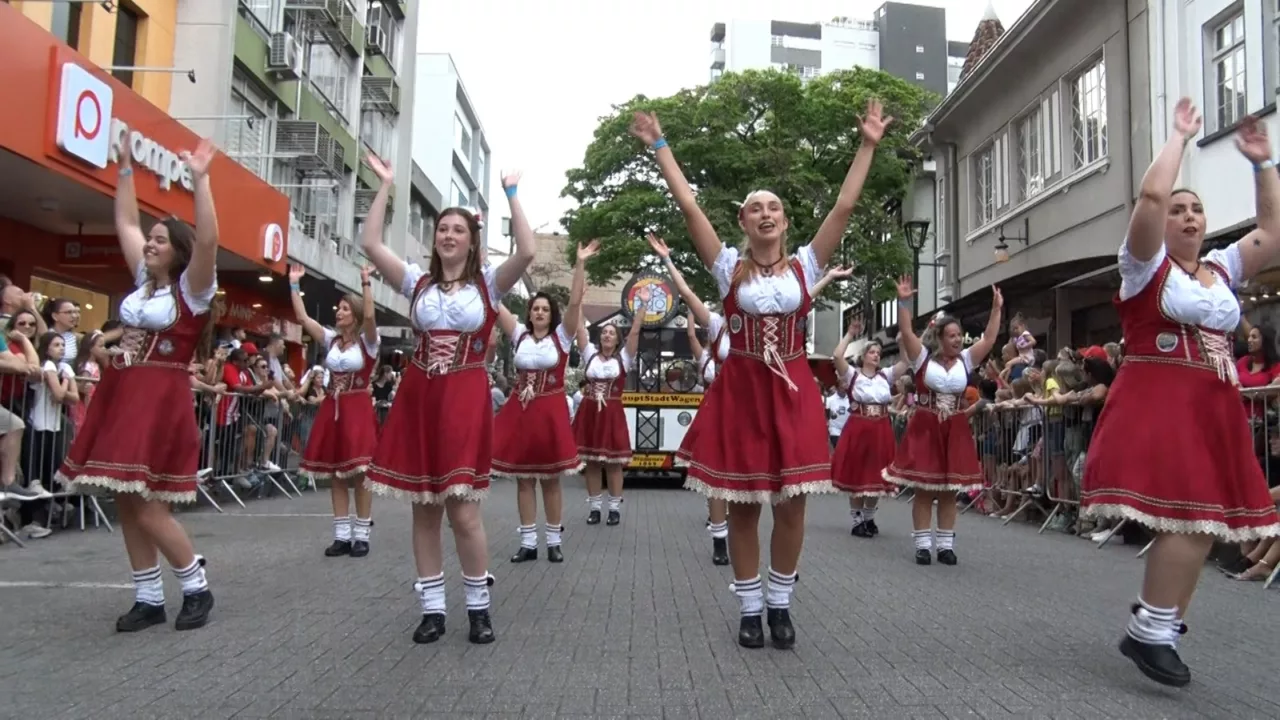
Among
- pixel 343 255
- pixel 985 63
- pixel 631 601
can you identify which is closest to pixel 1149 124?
pixel 985 63

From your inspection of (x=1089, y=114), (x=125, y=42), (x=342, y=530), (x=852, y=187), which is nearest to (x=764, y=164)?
(x=1089, y=114)

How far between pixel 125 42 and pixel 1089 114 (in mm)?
17234

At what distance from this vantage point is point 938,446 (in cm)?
791

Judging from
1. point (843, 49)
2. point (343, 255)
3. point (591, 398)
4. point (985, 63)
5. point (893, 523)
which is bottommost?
point (893, 523)

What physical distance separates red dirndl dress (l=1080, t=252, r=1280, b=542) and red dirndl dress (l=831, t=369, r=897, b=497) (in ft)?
A: 16.9

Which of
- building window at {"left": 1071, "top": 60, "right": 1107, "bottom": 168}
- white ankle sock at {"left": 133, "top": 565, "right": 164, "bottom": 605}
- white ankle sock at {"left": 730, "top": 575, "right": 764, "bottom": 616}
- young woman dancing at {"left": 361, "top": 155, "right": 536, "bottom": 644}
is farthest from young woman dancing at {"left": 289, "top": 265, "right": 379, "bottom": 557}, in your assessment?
building window at {"left": 1071, "top": 60, "right": 1107, "bottom": 168}

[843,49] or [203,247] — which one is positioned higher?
[843,49]

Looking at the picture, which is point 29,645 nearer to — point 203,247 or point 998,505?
point 203,247

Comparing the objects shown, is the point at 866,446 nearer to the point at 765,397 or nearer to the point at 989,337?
the point at 989,337

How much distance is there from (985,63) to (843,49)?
5749 cm

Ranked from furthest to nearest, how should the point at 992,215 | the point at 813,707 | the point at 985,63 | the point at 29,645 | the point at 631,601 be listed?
the point at 992,215 → the point at 985,63 → the point at 631,601 → the point at 29,645 → the point at 813,707

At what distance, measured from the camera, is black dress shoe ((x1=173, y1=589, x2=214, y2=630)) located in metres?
4.73

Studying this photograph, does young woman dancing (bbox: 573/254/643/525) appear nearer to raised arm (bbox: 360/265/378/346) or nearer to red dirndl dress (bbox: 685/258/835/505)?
raised arm (bbox: 360/265/378/346)

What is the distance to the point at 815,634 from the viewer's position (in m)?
4.84
